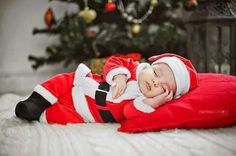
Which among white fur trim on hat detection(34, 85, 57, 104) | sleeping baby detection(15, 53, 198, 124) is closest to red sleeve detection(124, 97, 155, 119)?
sleeping baby detection(15, 53, 198, 124)

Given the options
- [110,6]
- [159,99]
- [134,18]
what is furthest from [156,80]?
[134,18]

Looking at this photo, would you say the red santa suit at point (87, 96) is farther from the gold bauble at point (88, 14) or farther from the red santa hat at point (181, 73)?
the gold bauble at point (88, 14)

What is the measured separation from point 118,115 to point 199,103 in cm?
25

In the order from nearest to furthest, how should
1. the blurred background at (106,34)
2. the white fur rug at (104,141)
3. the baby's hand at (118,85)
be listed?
1. the white fur rug at (104,141)
2. the baby's hand at (118,85)
3. the blurred background at (106,34)

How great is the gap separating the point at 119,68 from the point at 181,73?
20cm

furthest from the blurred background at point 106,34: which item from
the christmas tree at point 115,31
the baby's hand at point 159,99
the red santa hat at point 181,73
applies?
the baby's hand at point 159,99

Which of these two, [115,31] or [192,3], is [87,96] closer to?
[192,3]

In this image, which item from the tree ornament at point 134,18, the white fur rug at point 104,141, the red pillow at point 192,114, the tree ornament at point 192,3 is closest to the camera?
the white fur rug at point 104,141

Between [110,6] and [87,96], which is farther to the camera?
[110,6]

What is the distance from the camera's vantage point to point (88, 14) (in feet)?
7.68

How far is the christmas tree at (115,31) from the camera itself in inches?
95.4

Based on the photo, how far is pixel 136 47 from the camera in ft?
8.23

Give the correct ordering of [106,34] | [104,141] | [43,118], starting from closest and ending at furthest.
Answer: [104,141] < [43,118] < [106,34]

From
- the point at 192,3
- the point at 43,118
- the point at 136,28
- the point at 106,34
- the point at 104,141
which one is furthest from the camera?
the point at 106,34
